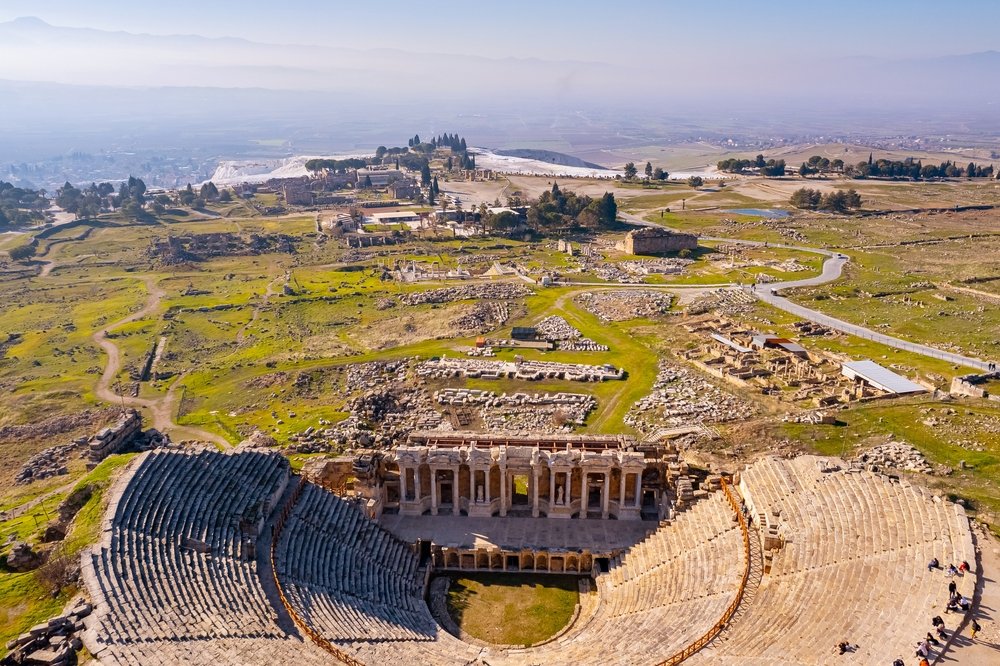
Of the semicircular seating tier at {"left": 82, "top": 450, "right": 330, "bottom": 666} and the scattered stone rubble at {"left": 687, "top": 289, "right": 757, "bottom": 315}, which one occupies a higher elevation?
the scattered stone rubble at {"left": 687, "top": 289, "right": 757, "bottom": 315}

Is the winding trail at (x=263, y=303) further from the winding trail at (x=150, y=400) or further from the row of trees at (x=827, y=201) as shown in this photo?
the row of trees at (x=827, y=201)

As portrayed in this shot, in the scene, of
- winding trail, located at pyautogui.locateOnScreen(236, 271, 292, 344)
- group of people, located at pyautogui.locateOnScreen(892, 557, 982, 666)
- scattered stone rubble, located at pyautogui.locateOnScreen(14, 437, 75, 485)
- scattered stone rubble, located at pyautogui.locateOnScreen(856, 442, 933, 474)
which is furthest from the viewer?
winding trail, located at pyautogui.locateOnScreen(236, 271, 292, 344)

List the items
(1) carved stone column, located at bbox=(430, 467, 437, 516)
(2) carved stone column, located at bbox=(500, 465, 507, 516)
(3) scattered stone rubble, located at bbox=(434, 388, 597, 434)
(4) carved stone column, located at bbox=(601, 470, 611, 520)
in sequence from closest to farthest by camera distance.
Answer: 1. (4) carved stone column, located at bbox=(601, 470, 611, 520)
2. (2) carved stone column, located at bbox=(500, 465, 507, 516)
3. (1) carved stone column, located at bbox=(430, 467, 437, 516)
4. (3) scattered stone rubble, located at bbox=(434, 388, 597, 434)

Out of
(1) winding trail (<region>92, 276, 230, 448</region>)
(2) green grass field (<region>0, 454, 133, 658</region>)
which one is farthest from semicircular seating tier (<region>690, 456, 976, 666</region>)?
(1) winding trail (<region>92, 276, 230, 448</region>)

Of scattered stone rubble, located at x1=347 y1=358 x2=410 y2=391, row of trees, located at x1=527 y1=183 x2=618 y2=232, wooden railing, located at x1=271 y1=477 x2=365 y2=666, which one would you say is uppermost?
row of trees, located at x1=527 y1=183 x2=618 y2=232

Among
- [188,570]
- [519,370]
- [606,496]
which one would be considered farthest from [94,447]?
[606,496]

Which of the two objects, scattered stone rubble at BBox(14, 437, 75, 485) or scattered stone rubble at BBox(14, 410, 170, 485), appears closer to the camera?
scattered stone rubble at BBox(14, 437, 75, 485)

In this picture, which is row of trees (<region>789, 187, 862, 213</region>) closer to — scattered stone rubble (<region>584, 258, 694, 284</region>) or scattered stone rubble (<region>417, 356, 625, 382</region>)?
scattered stone rubble (<region>584, 258, 694, 284</region>)

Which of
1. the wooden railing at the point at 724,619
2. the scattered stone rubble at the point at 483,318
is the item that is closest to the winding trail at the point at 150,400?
the scattered stone rubble at the point at 483,318
